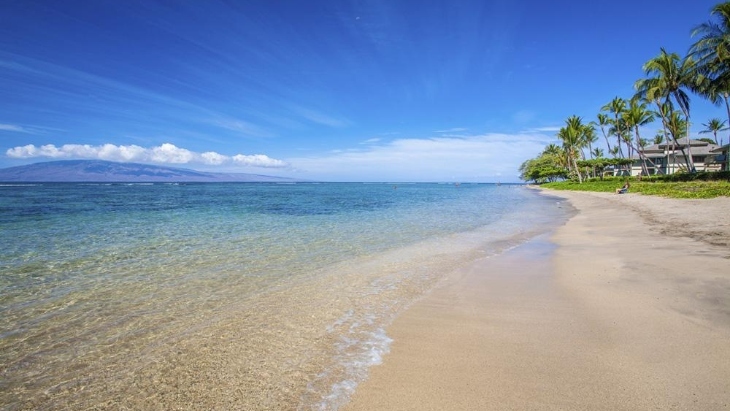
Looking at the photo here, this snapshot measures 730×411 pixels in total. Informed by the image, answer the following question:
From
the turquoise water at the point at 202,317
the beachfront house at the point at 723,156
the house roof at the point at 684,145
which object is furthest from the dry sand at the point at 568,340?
the house roof at the point at 684,145

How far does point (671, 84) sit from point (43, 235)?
6140cm

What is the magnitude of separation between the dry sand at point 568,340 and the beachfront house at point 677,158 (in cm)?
6837

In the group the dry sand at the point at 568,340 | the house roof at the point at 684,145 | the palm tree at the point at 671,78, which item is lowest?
the dry sand at the point at 568,340

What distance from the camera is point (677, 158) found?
203 feet

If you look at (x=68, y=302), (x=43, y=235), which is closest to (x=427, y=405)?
(x=68, y=302)

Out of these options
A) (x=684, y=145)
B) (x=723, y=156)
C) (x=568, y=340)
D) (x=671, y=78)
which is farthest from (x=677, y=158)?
(x=568, y=340)

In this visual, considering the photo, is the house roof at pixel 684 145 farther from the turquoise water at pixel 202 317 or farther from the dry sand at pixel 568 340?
the turquoise water at pixel 202 317

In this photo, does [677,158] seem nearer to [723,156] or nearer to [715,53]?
[723,156]

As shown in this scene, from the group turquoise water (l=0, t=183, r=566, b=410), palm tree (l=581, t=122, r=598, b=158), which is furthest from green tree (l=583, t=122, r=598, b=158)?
turquoise water (l=0, t=183, r=566, b=410)

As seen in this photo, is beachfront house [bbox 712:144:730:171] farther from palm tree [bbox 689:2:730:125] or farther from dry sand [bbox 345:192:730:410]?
dry sand [bbox 345:192:730:410]

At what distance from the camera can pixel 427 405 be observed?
3078 millimetres

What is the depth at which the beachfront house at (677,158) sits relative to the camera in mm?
56838

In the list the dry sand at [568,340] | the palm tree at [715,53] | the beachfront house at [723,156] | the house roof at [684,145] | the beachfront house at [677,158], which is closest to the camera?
the dry sand at [568,340]

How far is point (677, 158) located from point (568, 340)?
80.5 meters
